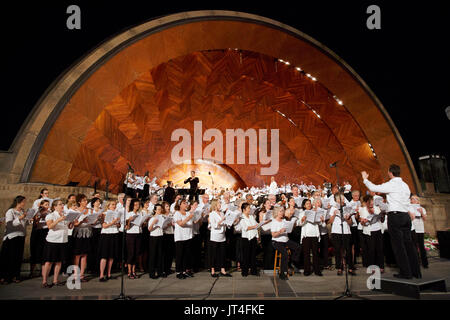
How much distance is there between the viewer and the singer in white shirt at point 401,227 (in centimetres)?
384

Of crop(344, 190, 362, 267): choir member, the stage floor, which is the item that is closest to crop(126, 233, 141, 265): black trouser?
the stage floor

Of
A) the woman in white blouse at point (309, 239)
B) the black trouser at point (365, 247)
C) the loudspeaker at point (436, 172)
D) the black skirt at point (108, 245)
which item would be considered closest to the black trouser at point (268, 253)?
the woman in white blouse at point (309, 239)

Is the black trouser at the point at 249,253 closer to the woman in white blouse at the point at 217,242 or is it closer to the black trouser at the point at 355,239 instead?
the woman in white blouse at the point at 217,242

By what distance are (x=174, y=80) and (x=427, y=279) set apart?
523 inches

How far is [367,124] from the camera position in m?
12.7

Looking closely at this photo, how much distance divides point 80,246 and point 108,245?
1.86 ft

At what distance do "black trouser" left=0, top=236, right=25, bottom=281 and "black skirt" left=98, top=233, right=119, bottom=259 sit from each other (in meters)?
1.65

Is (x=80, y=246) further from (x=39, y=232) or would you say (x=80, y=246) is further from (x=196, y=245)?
(x=196, y=245)

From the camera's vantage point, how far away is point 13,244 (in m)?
5.31

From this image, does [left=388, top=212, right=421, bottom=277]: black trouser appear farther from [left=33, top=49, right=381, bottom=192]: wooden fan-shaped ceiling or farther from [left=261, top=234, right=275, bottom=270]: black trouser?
[left=33, top=49, right=381, bottom=192]: wooden fan-shaped ceiling

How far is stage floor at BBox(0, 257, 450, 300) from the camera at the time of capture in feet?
13.4

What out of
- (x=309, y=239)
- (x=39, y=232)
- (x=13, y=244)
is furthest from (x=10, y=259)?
(x=309, y=239)

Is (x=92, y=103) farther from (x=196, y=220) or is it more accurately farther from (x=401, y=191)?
(x=401, y=191)
